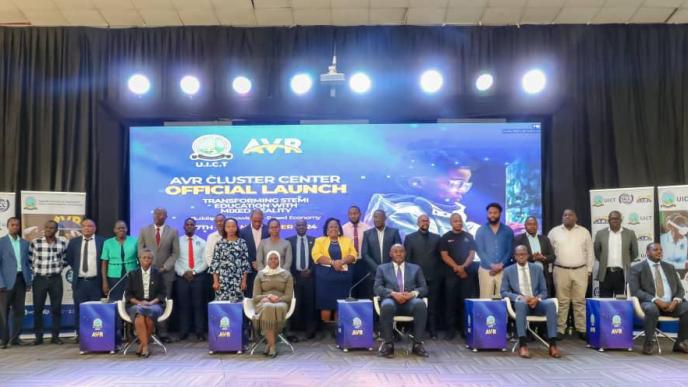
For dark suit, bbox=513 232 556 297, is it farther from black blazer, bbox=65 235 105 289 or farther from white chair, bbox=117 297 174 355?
black blazer, bbox=65 235 105 289

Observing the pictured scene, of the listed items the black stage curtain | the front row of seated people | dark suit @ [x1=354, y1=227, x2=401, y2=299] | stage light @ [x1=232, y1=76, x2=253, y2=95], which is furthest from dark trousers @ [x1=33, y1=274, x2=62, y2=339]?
dark suit @ [x1=354, y1=227, x2=401, y2=299]

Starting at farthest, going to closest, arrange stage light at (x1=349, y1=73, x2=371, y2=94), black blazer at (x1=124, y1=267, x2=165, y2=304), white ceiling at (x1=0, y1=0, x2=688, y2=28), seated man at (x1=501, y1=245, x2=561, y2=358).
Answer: stage light at (x1=349, y1=73, x2=371, y2=94)
white ceiling at (x1=0, y1=0, x2=688, y2=28)
black blazer at (x1=124, y1=267, x2=165, y2=304)
seated man at (x1=501, y1=245, x2=561, y2=358)

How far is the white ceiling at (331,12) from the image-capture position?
737 centimetres

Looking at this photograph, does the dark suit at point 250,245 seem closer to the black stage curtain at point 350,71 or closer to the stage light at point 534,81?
the black stage curtain at point 350,71

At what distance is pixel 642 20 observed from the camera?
311 inches

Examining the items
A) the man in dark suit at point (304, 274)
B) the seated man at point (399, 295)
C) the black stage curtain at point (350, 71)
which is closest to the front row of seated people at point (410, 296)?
the seated man at point (399, 295)

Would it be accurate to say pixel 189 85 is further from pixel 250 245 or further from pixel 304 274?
pixel 304 274

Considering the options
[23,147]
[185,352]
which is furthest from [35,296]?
[23,147]

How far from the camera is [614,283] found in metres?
6.59

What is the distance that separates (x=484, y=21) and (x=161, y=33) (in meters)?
4.61

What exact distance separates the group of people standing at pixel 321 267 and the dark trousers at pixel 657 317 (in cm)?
13

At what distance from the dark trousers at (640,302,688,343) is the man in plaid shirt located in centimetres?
650

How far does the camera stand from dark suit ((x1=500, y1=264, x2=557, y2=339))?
5.72m

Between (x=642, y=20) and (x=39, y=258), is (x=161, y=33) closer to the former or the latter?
(x=39, y=258)
